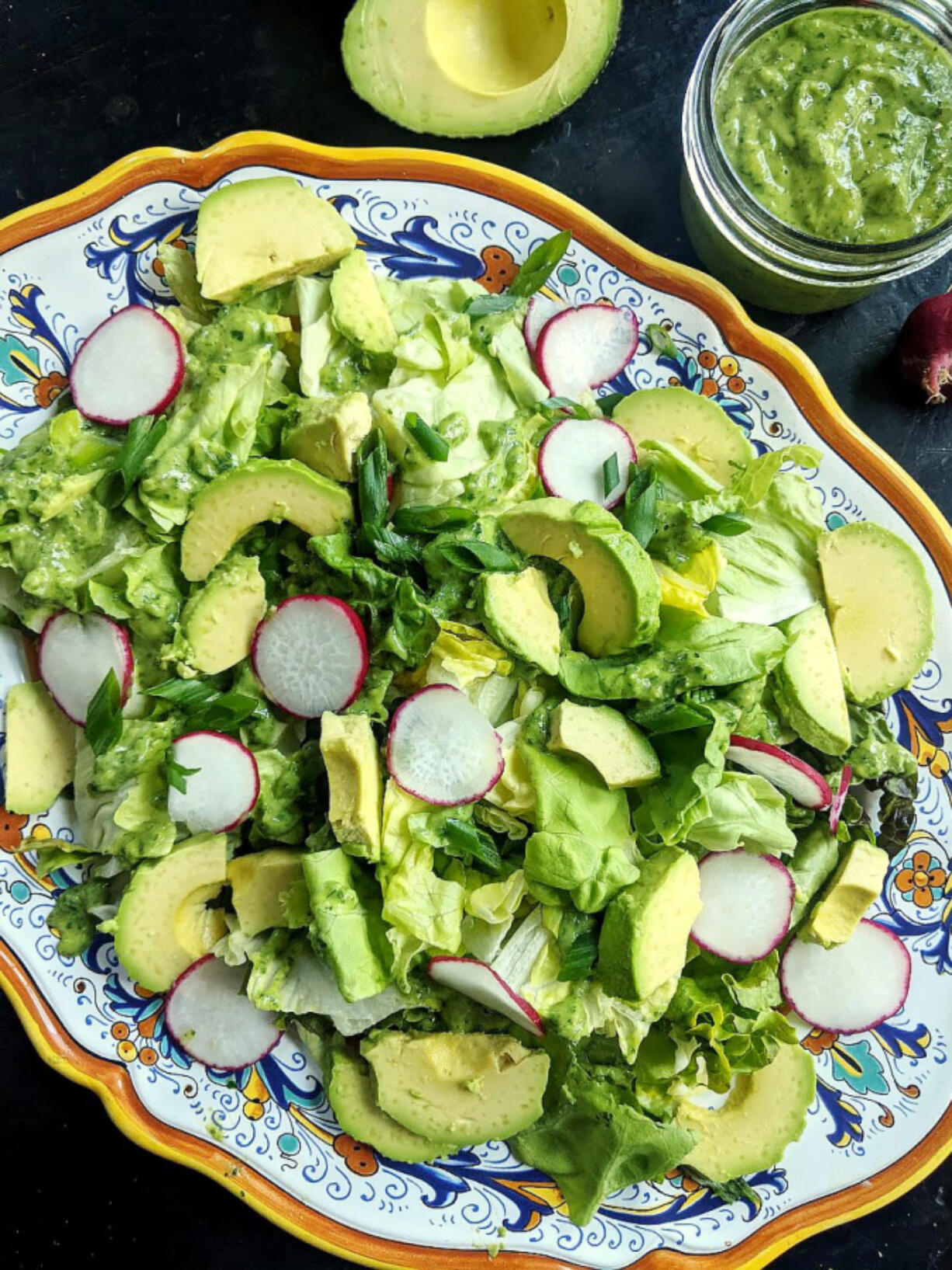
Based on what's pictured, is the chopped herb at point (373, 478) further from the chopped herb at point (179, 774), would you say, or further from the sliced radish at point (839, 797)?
the sliced radish at point (839, 797)

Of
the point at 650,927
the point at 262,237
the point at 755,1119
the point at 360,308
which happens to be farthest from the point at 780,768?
the point at 262,237

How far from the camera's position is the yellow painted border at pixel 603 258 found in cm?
196

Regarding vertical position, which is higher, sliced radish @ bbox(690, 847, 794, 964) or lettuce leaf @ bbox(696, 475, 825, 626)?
lettuce leaf @ bbox(696, 475, 825, 626)

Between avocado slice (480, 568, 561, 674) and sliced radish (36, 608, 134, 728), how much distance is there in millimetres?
656

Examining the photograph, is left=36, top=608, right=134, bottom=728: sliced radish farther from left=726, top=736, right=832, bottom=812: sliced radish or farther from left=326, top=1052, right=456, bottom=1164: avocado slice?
left=726, top=736, right=832, bottom=812: sliced radish

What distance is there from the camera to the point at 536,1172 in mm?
2039

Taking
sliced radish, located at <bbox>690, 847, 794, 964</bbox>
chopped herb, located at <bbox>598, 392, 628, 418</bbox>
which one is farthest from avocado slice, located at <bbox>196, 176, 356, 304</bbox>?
sliced radish, located at <bbox>690, 847, 794, 964</bbox>

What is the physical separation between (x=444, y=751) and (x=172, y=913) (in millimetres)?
620

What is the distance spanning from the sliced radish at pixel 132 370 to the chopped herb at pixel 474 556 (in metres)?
0.61

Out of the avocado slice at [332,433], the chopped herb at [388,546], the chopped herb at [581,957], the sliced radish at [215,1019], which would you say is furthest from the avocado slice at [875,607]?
the sliced radish at [215,1019]

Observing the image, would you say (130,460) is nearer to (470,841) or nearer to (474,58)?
(470,841)

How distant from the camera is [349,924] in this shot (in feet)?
5.69

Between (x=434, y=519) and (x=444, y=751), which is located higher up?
(x=434, y=519)

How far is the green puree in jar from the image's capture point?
2.02 meters
